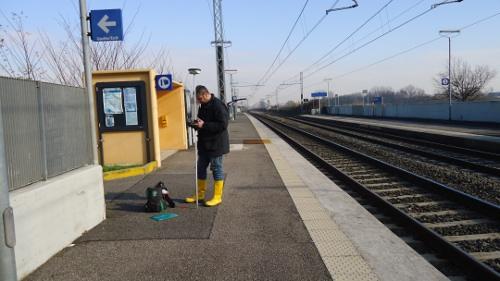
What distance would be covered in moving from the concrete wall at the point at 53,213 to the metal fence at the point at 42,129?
0.16m

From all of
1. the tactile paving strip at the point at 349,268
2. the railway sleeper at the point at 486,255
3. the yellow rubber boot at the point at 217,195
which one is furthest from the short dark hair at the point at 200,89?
the railway sleeper at the point at 486,255

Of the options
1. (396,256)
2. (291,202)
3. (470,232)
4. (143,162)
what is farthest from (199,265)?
(143,162)

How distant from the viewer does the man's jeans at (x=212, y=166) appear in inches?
273

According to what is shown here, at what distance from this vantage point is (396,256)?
4773 mm

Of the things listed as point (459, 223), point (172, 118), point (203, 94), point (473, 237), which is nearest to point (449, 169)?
point (459, 223)

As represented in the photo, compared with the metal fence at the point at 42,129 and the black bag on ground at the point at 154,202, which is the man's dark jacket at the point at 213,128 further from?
the metal fence at the point at 42,129

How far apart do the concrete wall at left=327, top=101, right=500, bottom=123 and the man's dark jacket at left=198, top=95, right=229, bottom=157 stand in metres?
29.2

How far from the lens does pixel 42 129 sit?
16.1 ft

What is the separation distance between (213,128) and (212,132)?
0.33ft

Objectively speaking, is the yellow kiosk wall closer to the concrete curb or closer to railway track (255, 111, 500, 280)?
the concrete curb

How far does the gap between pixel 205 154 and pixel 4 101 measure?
126 inches

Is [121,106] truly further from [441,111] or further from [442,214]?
[441,111]

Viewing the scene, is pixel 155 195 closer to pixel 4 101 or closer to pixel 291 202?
pixel 291 202

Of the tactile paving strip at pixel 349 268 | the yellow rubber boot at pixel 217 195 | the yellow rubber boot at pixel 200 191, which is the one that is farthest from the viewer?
the yellow rubber boot at pixel 200 191
